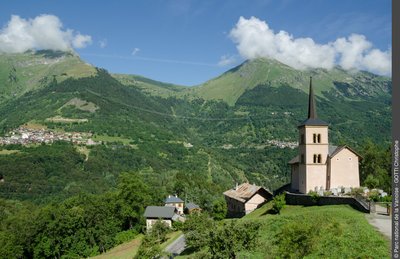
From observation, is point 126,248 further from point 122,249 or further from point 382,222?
point 382,222

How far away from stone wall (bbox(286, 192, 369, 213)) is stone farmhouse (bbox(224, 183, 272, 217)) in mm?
12077

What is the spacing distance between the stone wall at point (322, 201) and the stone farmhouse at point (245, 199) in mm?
12077

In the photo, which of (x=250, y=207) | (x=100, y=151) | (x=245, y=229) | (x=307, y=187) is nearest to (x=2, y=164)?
(x=100, y=151)

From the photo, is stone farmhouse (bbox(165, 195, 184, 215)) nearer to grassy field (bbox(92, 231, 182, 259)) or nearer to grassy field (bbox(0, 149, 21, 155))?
grassy field (bbox(92, 231, 182, 259))

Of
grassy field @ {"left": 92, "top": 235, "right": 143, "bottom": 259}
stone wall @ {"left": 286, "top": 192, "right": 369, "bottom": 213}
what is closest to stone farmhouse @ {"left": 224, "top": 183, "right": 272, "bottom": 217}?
stone wall @ {"left": 286, "top": 192, "right": 369, "bottom": 213}

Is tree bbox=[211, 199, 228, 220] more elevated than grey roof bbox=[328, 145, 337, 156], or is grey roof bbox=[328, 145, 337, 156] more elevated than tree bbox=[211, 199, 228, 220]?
grey roof bbox=[328, 145, 337, 156]

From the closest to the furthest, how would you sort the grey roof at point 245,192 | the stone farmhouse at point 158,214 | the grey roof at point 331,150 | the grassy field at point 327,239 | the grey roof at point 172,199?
the grassy field at point 327,239 < the grey roof at point 331,150 < the grey roof at point 245,192 < the stone farmhouse at point 158,214 < the grey roof at point 172,199

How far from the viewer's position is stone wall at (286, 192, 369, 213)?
39206 millimetres

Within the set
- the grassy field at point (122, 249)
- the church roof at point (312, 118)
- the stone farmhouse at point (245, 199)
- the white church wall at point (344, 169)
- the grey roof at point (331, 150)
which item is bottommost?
the grassy field at point (122, 249)

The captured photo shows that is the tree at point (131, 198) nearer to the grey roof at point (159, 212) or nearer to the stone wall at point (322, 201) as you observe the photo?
the grey roof at point (159, 212)

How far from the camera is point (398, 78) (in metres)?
7.86

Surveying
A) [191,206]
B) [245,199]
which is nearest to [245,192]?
[245,199]

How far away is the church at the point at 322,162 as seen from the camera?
164ft

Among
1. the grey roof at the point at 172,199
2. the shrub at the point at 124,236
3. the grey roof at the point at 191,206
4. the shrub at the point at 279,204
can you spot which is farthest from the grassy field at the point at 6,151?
the shrub at the point at 279,204
